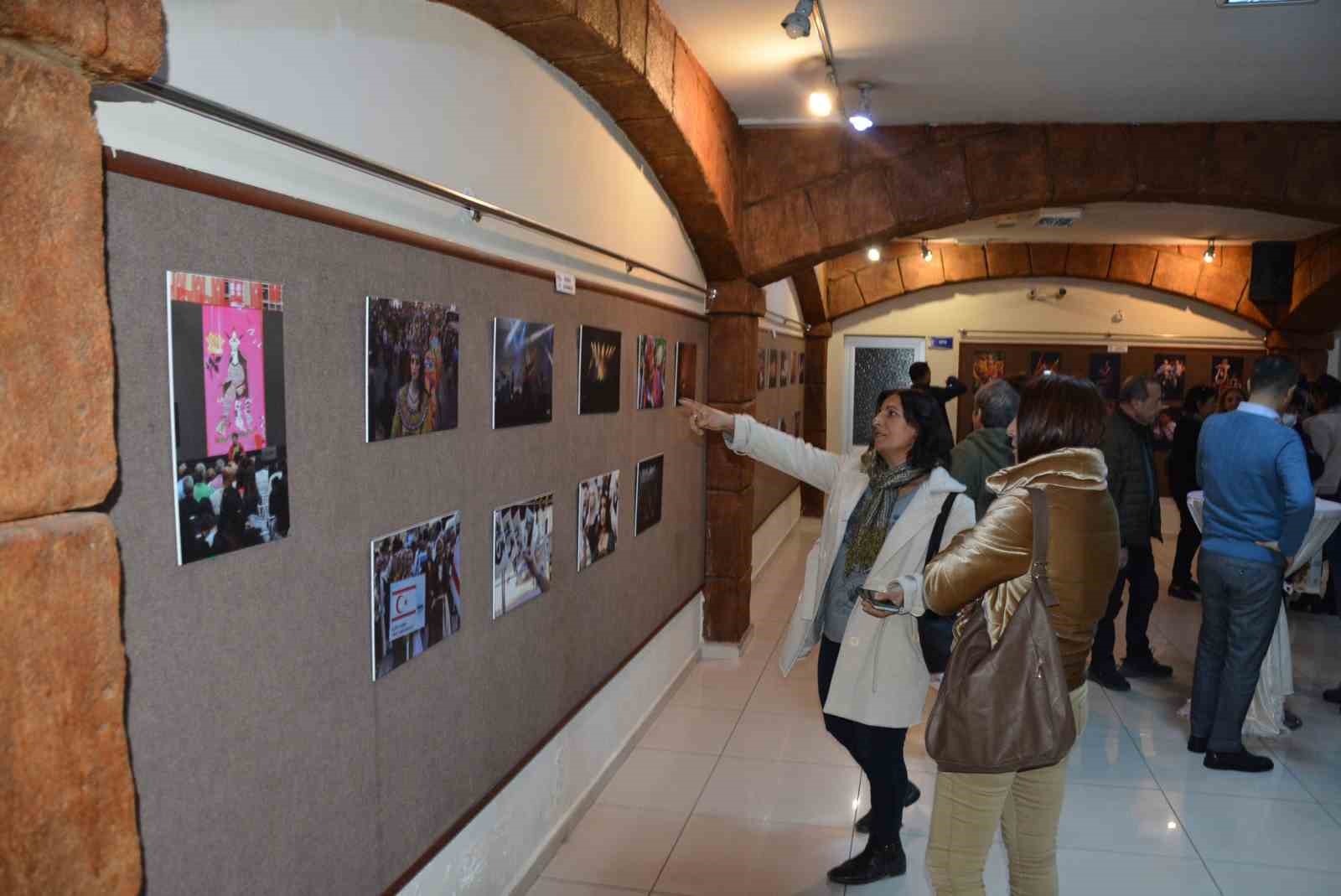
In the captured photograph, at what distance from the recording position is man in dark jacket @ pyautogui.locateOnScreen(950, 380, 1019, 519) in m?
4.15

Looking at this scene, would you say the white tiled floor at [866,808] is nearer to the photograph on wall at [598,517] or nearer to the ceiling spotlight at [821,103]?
the photograph on wall at [598,517]

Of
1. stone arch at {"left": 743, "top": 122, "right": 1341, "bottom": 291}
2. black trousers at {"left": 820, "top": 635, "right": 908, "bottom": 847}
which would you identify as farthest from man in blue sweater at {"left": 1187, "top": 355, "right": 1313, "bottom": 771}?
black trousers at {"left": 820, "top": 635, "right": 908, "bottom": 847}

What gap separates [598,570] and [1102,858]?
2083 millimetres

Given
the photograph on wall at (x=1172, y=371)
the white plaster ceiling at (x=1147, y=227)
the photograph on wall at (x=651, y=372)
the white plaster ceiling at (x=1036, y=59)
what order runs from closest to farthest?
1. the white plaster ceiling at (x=1036, y=59)
2. the photograph on wall at (x=651, y=372)
3. the white plaster ceiling at (x=1147, y=227)
4. the photograph on wall at (x=1172, y=371)

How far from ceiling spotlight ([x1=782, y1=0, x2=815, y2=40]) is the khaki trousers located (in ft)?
6.97

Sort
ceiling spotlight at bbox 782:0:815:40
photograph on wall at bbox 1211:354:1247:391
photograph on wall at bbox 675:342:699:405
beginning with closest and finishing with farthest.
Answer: ceiling spotlight at bbox 782:0:815:40, photograph on wall at bbox 675:342:699:405, photograph on wall at bbox 1211:354:1247:391

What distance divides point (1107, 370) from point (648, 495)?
8.60 metres

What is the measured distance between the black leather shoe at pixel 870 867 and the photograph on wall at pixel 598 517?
1.35 meters

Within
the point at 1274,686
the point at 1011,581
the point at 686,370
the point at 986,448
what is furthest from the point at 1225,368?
the point at 1011,581

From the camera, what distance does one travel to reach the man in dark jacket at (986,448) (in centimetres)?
415

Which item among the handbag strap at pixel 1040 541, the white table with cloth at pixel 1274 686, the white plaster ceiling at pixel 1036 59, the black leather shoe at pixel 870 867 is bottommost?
the black leather shoe at pixel 870 867

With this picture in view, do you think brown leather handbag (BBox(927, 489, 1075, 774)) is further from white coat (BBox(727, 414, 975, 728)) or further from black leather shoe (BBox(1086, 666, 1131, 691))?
black leather shoe (BBox(1086, 666, 1131, 691))

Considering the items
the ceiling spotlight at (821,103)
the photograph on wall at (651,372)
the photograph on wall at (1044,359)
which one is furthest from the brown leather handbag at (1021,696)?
the photograph on wall at (1044,359)

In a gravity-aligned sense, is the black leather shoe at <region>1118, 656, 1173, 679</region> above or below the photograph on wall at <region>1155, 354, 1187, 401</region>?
below
